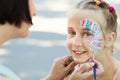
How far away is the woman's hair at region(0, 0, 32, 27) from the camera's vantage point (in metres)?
0.75

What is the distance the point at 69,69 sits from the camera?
4.39ft

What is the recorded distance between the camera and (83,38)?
4.16 ft

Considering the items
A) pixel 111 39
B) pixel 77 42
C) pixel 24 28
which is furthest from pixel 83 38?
pixel 24 28

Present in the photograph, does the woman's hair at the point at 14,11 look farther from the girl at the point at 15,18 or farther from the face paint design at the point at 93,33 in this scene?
the face paint design at the point at 93,33

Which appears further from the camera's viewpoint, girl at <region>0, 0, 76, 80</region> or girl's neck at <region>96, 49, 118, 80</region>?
girl's neck at <region>96, 49, 118, 80</region>

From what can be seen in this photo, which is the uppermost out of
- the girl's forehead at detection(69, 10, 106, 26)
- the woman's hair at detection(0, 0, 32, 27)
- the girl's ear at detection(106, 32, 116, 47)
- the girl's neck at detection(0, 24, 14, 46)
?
the girl's forehead at detection(69, 10, 106, 26)

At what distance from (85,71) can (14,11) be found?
1.91 feet

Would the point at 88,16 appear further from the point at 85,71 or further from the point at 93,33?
the point at 85,71

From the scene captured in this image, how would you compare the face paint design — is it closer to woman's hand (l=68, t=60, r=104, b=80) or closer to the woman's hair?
woman's hand (l=68, t=60, r=104, b=80)

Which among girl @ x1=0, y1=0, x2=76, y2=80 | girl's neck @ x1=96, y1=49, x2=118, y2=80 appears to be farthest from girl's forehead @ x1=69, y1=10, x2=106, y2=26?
girl @ x1=0, y1=0, x2=76, y2=80

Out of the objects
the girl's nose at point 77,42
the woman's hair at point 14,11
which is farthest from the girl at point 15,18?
the girl's nose at point 77,42

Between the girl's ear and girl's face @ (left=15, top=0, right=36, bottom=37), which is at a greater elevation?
girl's face @ (left=15, top=0, right=36, bottom=37)

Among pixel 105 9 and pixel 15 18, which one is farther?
pixel 105 9

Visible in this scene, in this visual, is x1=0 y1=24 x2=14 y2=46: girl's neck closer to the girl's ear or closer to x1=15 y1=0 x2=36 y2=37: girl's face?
x1=15 y1=0 x2=36 y2=37: girl's face
